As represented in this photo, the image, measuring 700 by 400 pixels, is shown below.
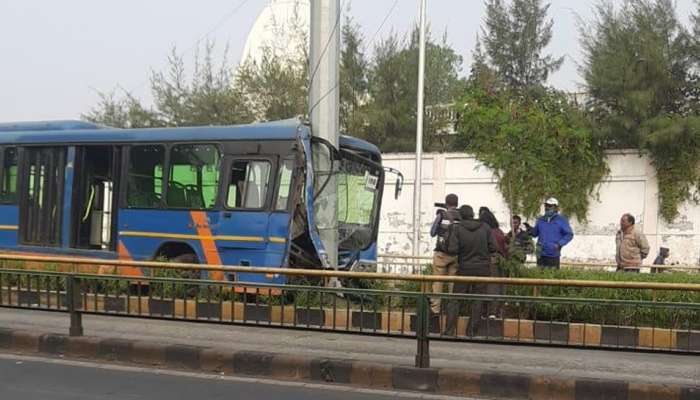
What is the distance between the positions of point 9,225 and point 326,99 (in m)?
6.66

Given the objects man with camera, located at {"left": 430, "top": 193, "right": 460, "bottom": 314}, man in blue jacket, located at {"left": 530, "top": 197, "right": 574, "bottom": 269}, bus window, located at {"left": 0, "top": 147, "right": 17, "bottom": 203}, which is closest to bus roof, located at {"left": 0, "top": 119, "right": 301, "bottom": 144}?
bus window, located at {"left": 0, "top": 147, "right": 17, "bottom": 203}

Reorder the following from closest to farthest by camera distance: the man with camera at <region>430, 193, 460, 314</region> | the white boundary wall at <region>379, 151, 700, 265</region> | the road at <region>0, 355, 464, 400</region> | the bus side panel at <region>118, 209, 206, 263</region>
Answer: the road at <region>0, 355, 464, 400</region> < the man with camera at <region>430, 193, 460, 314</region> < the bus side panel at <region>118, 209, 206, 263</region> < the white boundary wall at <region>379, 151, 700, 265</region>

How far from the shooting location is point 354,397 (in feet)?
21.4

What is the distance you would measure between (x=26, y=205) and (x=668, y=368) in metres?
11.1

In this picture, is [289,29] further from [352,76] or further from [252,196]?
[252,196]

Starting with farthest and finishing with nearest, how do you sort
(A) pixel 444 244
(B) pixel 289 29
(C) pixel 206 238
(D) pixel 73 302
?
1. (B) pixel 289 29
2. (C) pixel 206 238
3. (A) pixel 444 244
4. (D) pixel 73 302

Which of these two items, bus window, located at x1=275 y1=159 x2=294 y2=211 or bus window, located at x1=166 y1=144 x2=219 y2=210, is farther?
bus window, located at x1=166 y1=144 x2=219 y2=210

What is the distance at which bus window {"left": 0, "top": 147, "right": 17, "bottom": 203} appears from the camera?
45.3 ft

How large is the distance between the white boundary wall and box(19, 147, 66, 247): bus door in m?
11.0

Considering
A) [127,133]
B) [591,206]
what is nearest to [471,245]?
[127,133]

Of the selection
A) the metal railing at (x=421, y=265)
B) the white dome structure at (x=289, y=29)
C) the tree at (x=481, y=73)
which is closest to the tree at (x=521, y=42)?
the tree at (x=481, y=73)

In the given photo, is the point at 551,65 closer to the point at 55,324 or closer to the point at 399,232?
the point at 399,232

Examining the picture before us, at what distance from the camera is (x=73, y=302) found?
320 inches

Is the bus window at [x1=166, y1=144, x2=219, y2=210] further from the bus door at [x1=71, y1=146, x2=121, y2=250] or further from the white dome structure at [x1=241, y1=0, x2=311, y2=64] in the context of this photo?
the white dome structure at [x1=241, y1=0, x2=311, y2=64]
